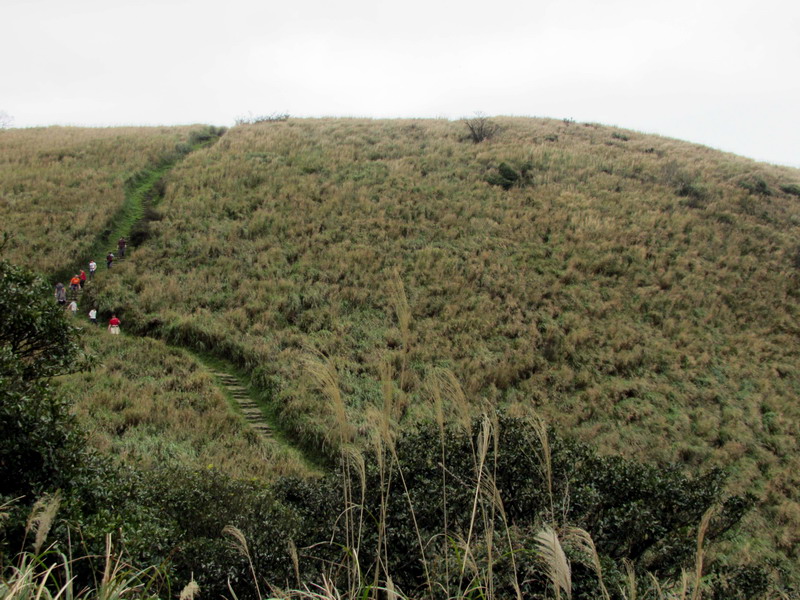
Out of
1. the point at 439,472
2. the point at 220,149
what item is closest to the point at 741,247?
the point at 439,472

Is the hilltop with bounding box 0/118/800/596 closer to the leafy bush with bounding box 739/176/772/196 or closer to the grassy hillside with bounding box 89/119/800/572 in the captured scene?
the grassy hillside with bounding box 89/119/800/572

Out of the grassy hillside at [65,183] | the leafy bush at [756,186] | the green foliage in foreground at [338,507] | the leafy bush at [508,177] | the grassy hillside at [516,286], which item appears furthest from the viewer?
the leafy bush at [756,186]

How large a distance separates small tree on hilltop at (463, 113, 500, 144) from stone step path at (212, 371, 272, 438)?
31.1 meters

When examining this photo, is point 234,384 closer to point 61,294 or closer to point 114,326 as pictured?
point 114,326

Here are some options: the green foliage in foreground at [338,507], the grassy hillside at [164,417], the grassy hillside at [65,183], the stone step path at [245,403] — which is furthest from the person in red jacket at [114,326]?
the green foliage in foreground at [338,507]

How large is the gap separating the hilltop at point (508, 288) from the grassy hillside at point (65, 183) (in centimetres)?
32

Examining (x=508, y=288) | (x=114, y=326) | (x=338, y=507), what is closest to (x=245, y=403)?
(x=114, y=326)

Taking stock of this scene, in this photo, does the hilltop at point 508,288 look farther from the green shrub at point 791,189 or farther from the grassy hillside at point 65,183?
the grassy hillside at point 65,183

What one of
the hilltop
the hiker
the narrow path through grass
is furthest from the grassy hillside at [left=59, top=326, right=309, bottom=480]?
the hiker

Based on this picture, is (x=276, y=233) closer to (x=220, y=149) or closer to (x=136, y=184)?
(x=136, y=184)

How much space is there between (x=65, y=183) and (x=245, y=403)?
2062 cm

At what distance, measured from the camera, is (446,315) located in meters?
20.4

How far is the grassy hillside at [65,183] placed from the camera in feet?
70.1

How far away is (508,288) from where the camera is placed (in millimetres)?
22500
